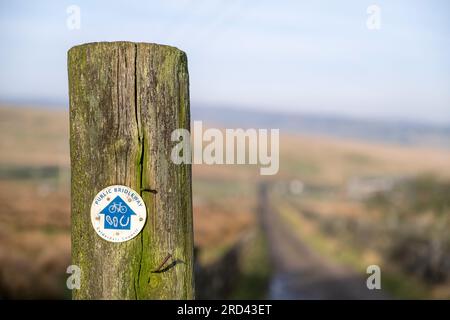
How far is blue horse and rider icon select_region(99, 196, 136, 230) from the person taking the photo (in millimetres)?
2783

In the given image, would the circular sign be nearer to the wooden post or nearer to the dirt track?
the wooden post

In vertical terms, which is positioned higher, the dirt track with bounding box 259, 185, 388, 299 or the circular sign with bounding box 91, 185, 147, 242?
the circular sign with bounding box 91, 185, 147, 242

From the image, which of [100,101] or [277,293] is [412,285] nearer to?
[277,293]

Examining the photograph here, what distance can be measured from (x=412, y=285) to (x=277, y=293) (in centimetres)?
292

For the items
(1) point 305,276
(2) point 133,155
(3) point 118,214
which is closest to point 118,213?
(3) point 118,214

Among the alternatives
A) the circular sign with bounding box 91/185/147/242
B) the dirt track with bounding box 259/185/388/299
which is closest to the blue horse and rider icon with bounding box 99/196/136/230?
the circular sign with bounding box 91/185/147/242

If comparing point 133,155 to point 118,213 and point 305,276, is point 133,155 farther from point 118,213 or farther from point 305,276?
point 305,276

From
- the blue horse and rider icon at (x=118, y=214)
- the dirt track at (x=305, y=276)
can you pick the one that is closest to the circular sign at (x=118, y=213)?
the blue horse and rider icon at (x=118, y=214)

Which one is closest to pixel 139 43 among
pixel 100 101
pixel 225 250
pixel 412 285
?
pixel 100 101

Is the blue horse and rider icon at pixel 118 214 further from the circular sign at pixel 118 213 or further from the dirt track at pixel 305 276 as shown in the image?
the dirt track at pixel 305 276

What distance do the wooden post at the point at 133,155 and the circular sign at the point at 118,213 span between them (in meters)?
0.03

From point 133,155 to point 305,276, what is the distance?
1418cm

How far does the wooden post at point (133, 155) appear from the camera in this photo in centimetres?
275
